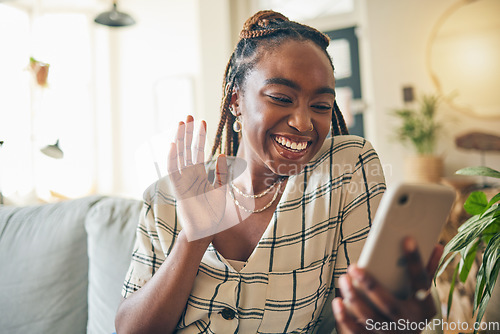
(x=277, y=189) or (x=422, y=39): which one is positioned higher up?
(x=422, y=39)

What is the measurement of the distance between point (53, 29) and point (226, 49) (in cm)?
214

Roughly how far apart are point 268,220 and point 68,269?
2.45 feet

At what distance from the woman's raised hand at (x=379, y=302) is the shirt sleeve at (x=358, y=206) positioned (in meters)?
0.33

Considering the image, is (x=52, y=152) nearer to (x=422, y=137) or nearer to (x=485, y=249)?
(x=485, y=249)

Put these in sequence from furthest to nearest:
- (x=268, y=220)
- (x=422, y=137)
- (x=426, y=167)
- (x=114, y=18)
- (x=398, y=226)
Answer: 1. (x=422, y=137)
2. (x=426, y=167)
3. (x=114, y=18)
4. (x=268, y=220)
5. (x=398, y=226)

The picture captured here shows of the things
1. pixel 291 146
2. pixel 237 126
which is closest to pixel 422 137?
pixel 237 126

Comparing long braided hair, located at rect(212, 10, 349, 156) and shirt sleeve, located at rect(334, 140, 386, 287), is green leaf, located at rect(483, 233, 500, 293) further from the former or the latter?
long braided hair, located at rect(212, 10, 349, 156)

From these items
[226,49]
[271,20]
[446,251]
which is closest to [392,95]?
[226,49]

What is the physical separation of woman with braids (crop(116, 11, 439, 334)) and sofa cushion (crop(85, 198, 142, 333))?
1.05ft

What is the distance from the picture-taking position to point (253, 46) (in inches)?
38.2

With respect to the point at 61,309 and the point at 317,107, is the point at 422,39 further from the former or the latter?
the point at 61,309

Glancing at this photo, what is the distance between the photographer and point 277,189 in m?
1.03

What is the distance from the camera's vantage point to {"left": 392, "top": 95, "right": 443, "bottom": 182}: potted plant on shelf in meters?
3.25

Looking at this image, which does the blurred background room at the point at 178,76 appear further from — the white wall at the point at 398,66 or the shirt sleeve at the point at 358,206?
the shirt sleeve at the point at 358,206
